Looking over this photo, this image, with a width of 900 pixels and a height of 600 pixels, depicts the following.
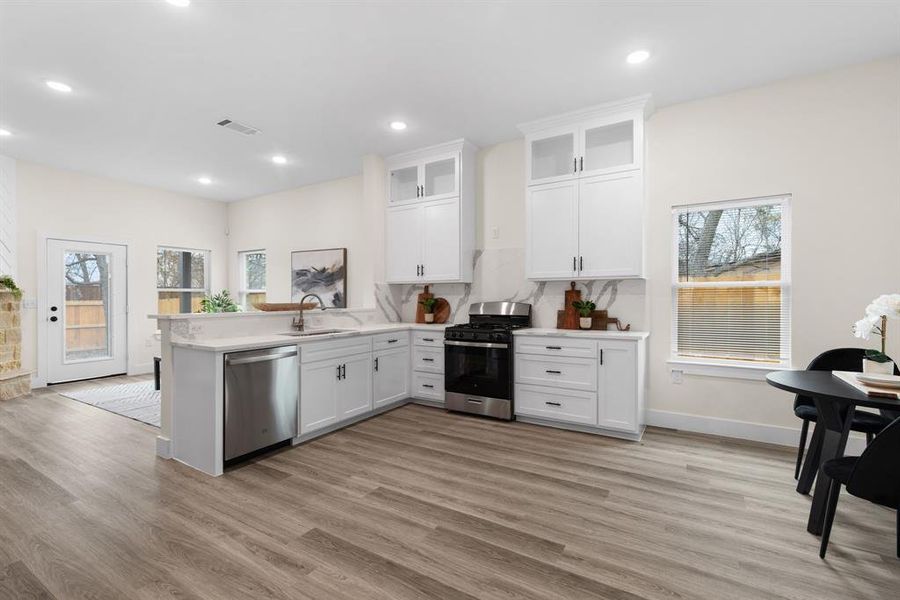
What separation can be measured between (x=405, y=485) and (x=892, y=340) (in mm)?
3652

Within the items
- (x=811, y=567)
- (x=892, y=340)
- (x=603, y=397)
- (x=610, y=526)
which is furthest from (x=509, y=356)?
(x=892, y=340)

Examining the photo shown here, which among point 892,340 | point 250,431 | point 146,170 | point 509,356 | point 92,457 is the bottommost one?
point 92,457

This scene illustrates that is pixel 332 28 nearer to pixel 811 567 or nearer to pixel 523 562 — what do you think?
pixel 523 562

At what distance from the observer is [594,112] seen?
12.4 feet

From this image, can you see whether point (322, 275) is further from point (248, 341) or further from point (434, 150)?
point (248, 341)

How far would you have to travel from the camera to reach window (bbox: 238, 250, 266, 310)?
7.29 m

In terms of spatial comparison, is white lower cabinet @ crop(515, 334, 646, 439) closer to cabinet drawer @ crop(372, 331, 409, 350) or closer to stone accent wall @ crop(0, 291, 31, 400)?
cabinet drawer @ crop(372, 331, 409, 350)

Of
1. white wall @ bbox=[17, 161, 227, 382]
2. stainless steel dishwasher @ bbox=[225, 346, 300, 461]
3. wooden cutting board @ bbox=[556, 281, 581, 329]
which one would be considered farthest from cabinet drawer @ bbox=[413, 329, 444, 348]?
white wall @ bbox=[17, 161, 227, 382]

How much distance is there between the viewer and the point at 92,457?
311 centimetres

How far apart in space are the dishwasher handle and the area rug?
1.77 metres

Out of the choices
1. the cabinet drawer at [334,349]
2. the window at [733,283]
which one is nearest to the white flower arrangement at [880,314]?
the window at [733,283]

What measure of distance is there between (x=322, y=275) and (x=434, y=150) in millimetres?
2776

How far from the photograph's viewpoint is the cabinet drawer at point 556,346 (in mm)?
3598

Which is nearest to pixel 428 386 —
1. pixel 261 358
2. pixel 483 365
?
pixel 483 365
